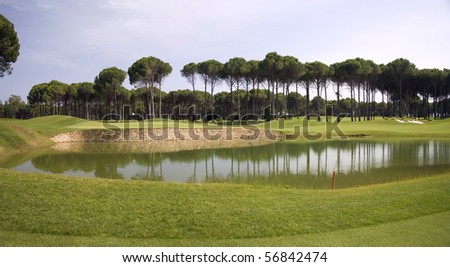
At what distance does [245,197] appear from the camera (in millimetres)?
11594

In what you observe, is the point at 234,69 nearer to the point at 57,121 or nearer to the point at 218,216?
the point at 57,121

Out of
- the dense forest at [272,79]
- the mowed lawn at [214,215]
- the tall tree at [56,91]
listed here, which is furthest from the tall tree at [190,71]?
the mowed lawn at [214,215]

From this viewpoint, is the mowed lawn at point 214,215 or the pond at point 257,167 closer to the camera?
the mowed lawn at point 214,215

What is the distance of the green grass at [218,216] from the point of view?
804 centimetres

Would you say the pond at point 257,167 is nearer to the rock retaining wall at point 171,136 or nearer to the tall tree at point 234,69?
the rock retaining wall at point 171,136

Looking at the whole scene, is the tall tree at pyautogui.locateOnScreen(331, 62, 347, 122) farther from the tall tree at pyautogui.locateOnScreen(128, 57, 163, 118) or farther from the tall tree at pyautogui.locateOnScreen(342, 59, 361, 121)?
the tall tree at pyautogui.locateOnScreen(128, 57, 163, 118)

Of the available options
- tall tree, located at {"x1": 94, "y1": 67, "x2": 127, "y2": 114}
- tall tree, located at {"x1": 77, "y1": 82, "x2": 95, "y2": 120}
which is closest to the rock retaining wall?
tall tree, located at {"x1": 94, "y1": 67, "x2": 127, "y2": 114}

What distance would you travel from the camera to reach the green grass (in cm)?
804

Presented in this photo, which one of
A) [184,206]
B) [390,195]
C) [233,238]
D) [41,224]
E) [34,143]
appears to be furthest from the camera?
[34,143]

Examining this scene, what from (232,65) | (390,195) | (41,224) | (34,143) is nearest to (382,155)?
(390,195)

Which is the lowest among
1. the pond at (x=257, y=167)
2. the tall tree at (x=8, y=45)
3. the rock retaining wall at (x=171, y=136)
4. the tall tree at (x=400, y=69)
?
the pond at (x=257, y=167)

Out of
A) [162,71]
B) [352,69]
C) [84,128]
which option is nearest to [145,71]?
[162,71]

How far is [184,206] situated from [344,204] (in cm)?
530

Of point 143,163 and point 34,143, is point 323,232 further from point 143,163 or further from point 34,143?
point 34,143
